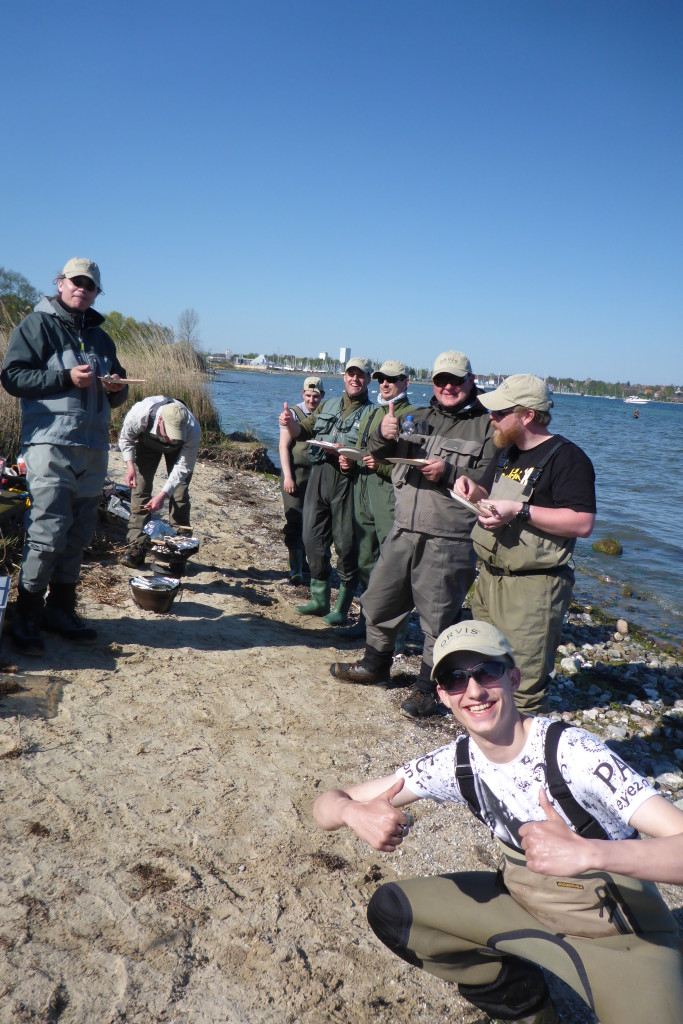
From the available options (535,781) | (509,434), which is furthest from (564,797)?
(509,434)

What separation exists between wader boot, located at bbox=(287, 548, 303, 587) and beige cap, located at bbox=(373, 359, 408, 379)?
2.52 m

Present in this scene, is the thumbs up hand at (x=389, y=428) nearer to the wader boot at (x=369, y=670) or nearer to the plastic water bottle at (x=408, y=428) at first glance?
the plastic water bottle at (x=408, y=428)

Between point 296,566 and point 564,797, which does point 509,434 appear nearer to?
point 564,797

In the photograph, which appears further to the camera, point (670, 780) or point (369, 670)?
point (369, 670)

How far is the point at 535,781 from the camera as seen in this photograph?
2.04m

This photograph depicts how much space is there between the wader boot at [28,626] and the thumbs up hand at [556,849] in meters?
3.68

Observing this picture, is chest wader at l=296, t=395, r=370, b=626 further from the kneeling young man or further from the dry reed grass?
the dry reed grass

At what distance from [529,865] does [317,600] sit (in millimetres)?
4727

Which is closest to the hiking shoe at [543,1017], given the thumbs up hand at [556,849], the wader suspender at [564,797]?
the wader suspender at [564,797]

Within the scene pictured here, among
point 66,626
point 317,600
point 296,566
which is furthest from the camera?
point 296,566

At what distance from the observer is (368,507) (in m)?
5.66

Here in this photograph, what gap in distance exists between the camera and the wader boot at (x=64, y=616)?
4.82m

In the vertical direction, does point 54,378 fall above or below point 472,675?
above

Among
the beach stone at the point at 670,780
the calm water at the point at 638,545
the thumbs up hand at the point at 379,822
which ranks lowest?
the calm water at the point at 638,545
